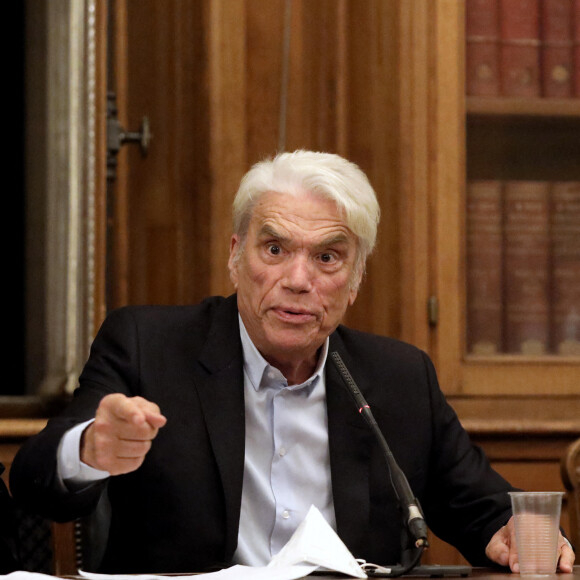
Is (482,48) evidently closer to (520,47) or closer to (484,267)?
(520,47)

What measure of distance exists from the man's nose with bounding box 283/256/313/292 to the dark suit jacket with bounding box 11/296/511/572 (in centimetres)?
18

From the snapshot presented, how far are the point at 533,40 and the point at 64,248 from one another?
132 centimetres

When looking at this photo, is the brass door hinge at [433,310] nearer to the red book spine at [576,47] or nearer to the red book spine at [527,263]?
the red book spine at [527,263]

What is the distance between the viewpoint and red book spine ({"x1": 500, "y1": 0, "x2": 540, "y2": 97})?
279 centimetres

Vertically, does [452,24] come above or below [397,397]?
above

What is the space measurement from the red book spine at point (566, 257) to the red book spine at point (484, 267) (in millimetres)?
149

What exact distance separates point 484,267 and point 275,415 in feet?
3.10

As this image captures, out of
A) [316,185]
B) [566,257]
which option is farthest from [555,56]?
[316,185]

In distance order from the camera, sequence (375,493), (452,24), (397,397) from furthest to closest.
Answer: (452,24), (397,397), (375,493)

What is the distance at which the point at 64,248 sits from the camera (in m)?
2.52

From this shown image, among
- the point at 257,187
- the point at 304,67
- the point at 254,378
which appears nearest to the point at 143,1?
the point at 304,67

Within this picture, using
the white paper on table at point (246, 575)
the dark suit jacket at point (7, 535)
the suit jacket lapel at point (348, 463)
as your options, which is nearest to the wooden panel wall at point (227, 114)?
the suit jacket lapel at point (348, 463)

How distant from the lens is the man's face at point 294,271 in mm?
1984

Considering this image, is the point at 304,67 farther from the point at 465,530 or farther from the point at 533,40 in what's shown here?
the point at 465,530
